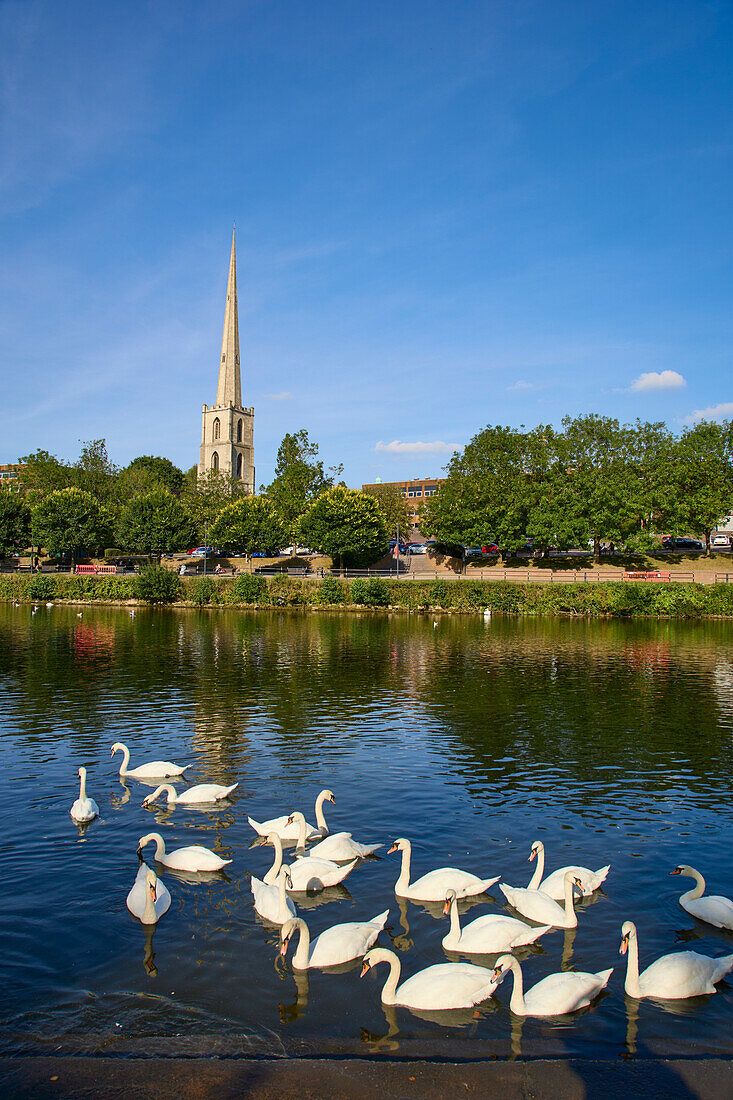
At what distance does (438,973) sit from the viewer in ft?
28.2

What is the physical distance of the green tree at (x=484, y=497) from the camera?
81562 millimetres

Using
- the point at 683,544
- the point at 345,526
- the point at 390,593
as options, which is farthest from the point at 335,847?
the point at 683,544

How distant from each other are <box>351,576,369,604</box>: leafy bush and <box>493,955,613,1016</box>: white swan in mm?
55320

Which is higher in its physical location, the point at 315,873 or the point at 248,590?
the point at 248,590

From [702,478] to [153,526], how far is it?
65363mm

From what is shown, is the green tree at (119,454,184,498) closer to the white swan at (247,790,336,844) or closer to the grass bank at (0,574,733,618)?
the grass bank at (0,574,733,618)

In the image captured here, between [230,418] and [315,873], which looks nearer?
[315,873]

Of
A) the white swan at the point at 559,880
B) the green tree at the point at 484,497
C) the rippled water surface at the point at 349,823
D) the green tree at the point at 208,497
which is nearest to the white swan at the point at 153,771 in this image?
the rippled water surface at the point at 349,823

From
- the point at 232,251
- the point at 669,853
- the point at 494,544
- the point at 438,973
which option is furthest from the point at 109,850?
the point at 232,251

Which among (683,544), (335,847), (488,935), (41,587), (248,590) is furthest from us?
(683,544)

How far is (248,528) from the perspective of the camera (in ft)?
280

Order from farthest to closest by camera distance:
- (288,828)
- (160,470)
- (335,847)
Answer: (160,470) → (288,828) → (335,847)

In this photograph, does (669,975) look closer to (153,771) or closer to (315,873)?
(315,873)

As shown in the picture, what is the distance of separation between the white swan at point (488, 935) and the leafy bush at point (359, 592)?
54071 millimetres
